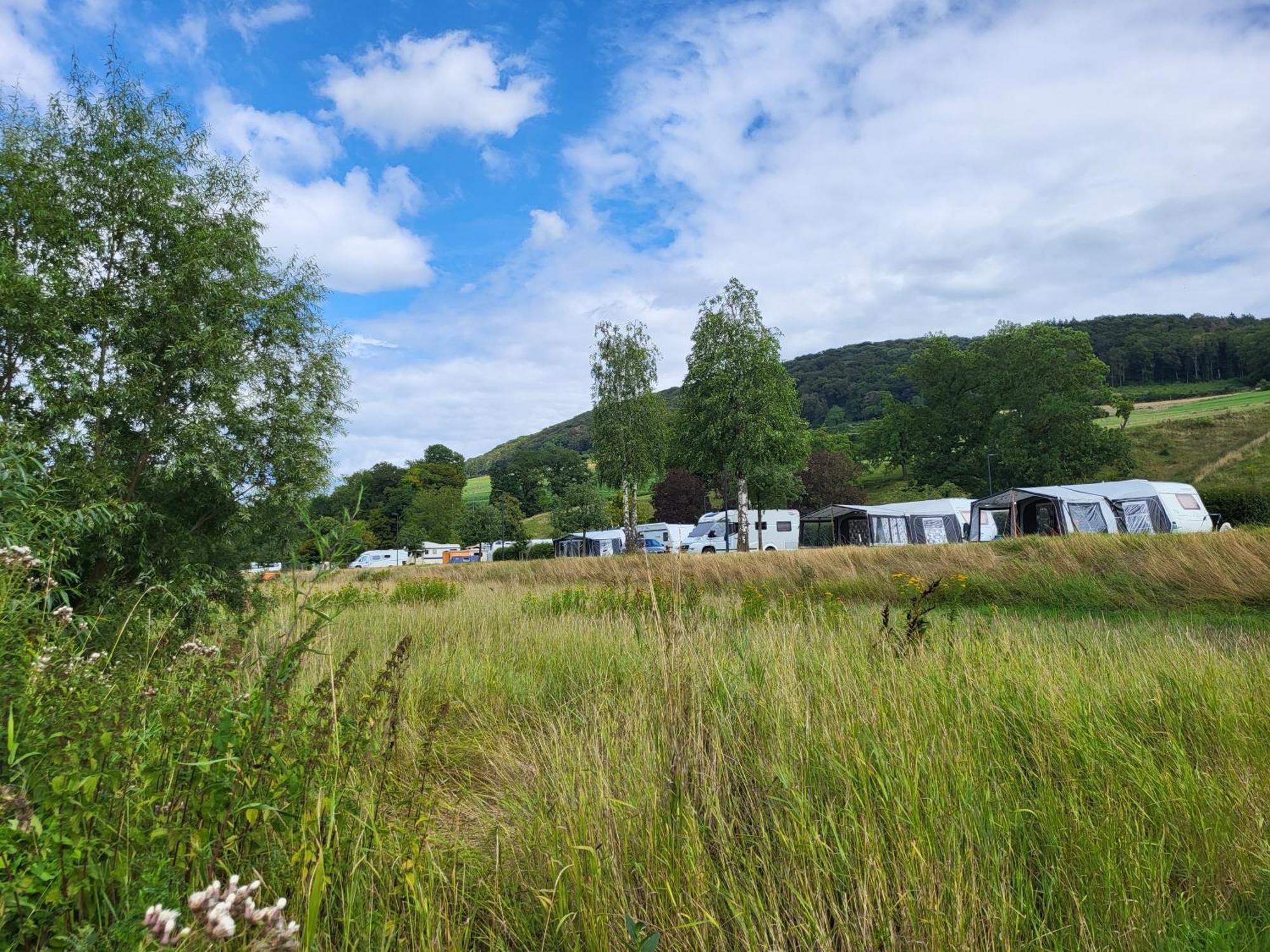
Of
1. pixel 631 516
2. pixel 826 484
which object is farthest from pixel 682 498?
pixel 631 516

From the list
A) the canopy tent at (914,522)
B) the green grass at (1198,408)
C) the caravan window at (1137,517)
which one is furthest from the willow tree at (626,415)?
the green grass at (1198,408)

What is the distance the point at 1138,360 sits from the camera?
88.5 metres

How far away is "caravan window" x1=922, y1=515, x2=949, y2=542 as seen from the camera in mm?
27938

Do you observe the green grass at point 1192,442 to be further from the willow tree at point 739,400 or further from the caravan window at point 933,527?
the willow tree at point 739,400

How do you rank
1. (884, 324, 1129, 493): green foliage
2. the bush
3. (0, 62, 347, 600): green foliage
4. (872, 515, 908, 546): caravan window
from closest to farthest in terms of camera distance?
(0, 62, 347, 600): green foliage, the bush, (872, 515, 908, 546): caravan window, (884, 324, 1129, 493): green foliage

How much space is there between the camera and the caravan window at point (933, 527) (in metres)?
27.9

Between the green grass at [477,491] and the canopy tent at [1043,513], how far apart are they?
75296 mm

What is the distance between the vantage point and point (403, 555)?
60750 millimetres

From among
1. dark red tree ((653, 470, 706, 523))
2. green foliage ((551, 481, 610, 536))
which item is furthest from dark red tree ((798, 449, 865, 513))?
green foliage ((551, 481, 610, 536))

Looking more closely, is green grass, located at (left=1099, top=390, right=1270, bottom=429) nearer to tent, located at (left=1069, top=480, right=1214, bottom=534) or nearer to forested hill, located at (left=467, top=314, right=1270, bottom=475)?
forested hill, located at (left=467, top=314, right=1270, bottom=475)

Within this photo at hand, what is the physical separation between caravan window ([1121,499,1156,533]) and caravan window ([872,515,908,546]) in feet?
26.1

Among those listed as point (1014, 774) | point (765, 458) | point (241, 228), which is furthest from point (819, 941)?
point (765, 458)

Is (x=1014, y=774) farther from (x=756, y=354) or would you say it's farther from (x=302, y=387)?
(x=756, y=354)

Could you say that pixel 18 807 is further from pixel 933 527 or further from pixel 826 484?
pixel 826 484
